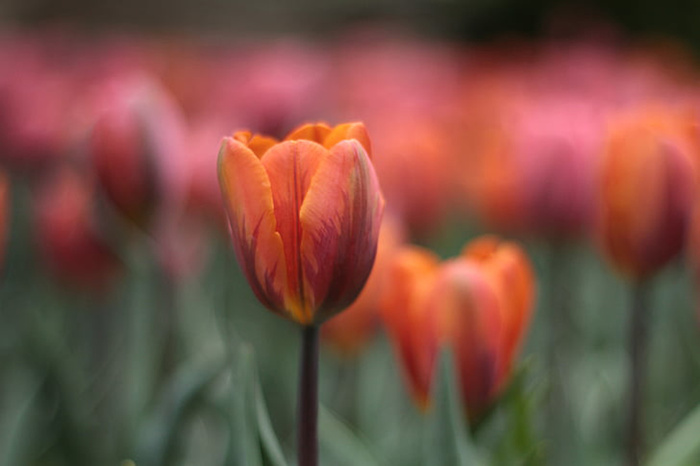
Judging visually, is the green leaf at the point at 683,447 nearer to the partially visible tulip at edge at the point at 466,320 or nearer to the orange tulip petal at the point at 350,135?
the partially visible tulip at edge at the point at 466,320

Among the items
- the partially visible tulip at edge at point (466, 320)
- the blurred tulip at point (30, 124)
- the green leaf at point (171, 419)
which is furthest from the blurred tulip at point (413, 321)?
the blurred tulip at point (30, 124)

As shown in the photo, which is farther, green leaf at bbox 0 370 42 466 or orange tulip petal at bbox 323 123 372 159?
green leaf at bbox 0 370 42 466

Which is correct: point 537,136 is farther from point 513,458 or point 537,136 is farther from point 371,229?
point 371,229

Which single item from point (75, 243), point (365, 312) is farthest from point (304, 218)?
point (75, 243)

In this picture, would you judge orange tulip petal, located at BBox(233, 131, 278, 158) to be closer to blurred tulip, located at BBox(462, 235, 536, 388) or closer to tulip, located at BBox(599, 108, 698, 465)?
blurred tulip, located at BBox(462, 235, 536, 388)

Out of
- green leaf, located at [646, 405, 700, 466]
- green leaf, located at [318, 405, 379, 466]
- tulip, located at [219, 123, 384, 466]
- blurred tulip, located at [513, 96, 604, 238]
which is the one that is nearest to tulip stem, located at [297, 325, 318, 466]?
tulip, located at [219, 123, 384, 466]

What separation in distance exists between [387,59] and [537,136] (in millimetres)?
1974

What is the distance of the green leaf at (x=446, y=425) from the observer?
718mm

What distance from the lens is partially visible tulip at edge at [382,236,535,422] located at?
81cm

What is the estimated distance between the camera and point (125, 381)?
121 centimetres

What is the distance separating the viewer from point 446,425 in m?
0.72

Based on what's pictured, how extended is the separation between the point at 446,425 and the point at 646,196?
1.10 ft

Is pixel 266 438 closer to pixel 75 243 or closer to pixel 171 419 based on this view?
pixel 171 419

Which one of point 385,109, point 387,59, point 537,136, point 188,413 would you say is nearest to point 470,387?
point 188,413
